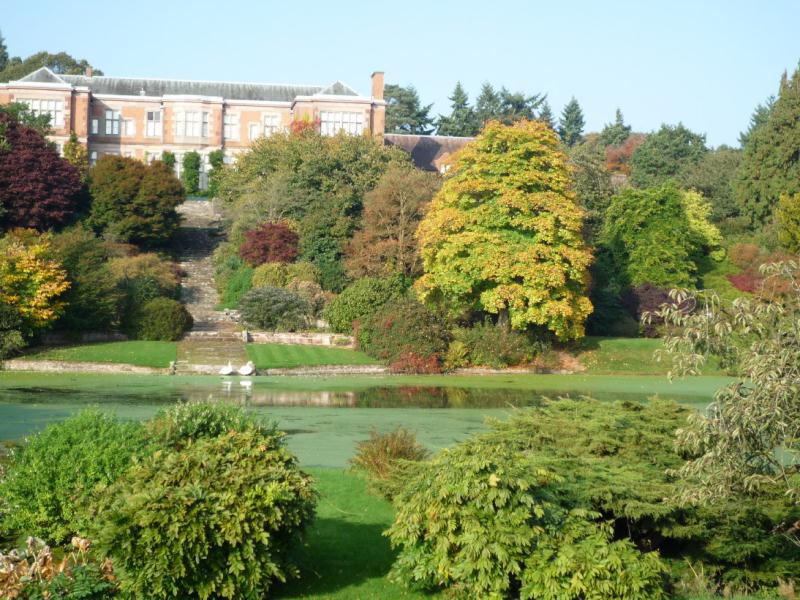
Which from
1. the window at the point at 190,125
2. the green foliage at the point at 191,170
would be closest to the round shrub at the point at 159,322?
the green foliage at the point at 191,170

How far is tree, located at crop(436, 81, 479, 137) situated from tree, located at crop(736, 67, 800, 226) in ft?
122

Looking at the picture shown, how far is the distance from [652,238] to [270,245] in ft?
59.4

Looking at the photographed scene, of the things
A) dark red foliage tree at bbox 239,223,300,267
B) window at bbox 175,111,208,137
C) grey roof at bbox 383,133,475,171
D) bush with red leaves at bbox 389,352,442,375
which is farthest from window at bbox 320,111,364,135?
bush with red leaves at bbox 389,352,442,375

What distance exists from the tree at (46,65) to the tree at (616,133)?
158 feet

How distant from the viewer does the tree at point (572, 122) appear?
97125mm

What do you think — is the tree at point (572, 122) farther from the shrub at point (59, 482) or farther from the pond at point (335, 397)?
the shrub at point (59, 482)

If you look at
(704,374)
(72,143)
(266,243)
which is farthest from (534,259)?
(72,143)

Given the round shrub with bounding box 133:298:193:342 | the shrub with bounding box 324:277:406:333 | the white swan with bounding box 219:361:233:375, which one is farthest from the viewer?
the shrub with bounding box 324:277:406:333

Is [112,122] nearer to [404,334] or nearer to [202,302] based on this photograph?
[202,302]

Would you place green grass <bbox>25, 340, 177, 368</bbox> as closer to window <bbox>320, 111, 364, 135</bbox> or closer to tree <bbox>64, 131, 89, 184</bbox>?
tree <bbox>64, 131, 89, 184</bbox>

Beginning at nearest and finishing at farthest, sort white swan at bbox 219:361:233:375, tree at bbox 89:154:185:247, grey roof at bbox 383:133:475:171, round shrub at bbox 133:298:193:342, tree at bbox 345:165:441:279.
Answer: white swan at bbox 219:361:233:375
round shrub at bbox 133:298:193:342
tree at bbox 345:165:441:279
tree at bbox 89:154:185:247
grey roof at bbox 383:133:475:171

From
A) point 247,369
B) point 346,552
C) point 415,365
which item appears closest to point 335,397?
point 247,369

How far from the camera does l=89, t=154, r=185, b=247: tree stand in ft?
160

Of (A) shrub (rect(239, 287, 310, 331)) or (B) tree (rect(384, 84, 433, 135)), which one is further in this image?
(B) tree (rect(384, 84, 433, 135))
